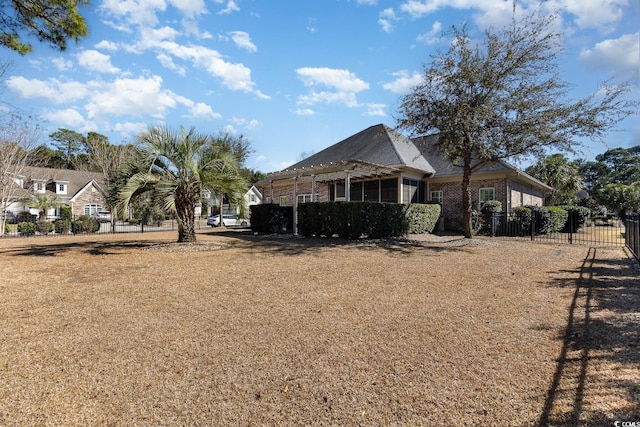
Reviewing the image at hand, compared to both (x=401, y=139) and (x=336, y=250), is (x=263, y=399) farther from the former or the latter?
(x=401, y=139)

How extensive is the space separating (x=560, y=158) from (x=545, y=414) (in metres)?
33.9

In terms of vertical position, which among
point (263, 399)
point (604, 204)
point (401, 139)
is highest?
point (401, 139)

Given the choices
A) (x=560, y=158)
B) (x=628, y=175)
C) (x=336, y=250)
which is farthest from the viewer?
(x=628, y=175)

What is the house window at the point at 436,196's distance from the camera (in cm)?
1869

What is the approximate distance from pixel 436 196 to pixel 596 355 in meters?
16.4

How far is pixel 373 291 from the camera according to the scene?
5.61 m

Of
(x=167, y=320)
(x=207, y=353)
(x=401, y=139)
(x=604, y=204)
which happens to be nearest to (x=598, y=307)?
(x=207, y=353)

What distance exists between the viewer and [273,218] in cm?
1708

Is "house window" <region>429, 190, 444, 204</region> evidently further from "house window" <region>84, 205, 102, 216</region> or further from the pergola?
"house window" <region>84, 205, 102, 216</region>

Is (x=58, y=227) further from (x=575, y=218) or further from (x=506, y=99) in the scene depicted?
(x=575, y=218)

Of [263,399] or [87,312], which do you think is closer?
[263,399]

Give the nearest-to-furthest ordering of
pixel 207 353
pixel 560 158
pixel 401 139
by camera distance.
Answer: pixel 207 353
pixel 401 139
pixel 560 158

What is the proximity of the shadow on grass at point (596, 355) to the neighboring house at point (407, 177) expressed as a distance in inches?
412

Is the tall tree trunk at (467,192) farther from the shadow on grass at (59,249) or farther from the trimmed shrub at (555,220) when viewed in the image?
the shadow on grass at (59,249)
